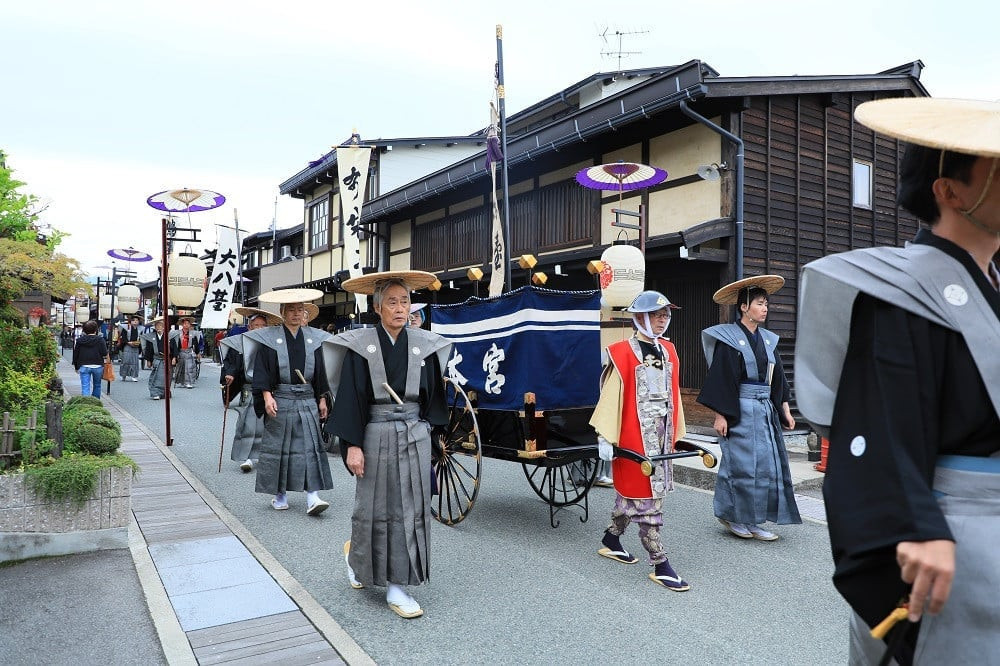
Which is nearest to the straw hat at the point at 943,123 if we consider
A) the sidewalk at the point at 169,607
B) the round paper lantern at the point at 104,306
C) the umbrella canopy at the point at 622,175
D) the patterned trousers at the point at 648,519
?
the sidewalk at the point at 169,607

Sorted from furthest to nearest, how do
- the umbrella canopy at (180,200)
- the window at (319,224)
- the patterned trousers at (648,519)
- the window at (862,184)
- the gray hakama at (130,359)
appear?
the window at (319,224) → the gray hakama at (130,359) → the window at (862,184) → the umbrella canopy at (180,200) → the patterned trousers at (648,519)

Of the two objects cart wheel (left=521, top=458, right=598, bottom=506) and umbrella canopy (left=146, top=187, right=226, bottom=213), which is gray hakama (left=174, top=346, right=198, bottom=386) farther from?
cart wheel (left=521, top=458, right=598, bottom=506)

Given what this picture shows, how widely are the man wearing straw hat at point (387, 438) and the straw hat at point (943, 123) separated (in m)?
3.00

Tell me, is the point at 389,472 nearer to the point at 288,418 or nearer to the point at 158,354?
the point at 288,418

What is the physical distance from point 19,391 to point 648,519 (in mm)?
5907

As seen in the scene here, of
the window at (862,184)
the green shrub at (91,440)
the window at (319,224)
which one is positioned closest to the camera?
the green shrub at (91,440)

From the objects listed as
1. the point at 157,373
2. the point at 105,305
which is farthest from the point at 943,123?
the point at 105,305

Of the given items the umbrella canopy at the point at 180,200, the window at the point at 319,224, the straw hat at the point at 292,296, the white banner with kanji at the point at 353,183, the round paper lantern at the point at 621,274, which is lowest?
the straw hat at the point at 292,296

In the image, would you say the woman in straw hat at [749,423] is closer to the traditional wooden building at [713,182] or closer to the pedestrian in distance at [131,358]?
the traditional wooden building at [713,182]

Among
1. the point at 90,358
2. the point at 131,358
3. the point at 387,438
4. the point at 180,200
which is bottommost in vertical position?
the point at 387,438

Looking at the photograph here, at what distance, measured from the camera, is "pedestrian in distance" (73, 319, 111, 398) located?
15.2m

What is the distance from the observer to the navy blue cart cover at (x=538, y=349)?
604cm

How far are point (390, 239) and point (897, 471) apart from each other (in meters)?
19.7

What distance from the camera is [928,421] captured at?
5.18ft
